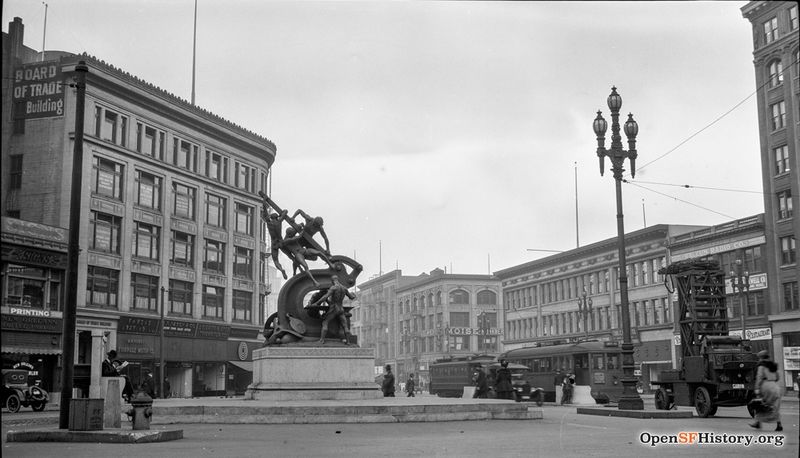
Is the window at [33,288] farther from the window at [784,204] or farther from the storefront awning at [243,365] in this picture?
the window at [784,204]

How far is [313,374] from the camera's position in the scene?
2186cm

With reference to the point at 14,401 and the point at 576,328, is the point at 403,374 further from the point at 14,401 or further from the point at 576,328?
the point at 14,401

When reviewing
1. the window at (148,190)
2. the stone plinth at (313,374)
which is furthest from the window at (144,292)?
the stone plinth at (313,374)

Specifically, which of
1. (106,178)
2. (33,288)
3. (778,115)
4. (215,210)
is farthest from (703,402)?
(215,210)

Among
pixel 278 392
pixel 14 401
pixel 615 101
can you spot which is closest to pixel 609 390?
pixel 615 101

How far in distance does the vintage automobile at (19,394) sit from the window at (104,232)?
1491 cm

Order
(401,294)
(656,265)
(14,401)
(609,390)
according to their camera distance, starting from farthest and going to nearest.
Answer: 1. (401,294)
2. (656,265)
3. (609,390)
4. (14,401)

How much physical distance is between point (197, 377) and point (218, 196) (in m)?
12.5

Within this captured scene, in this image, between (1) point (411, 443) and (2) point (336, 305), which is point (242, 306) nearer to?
(2) point (336, 305)

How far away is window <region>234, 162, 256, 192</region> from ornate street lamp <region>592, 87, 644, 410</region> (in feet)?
132

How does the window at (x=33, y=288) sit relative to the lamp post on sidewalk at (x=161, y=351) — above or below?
above

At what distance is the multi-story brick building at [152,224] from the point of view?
146ft

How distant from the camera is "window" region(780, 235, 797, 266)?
48.1 m

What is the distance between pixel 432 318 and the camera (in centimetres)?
10662
